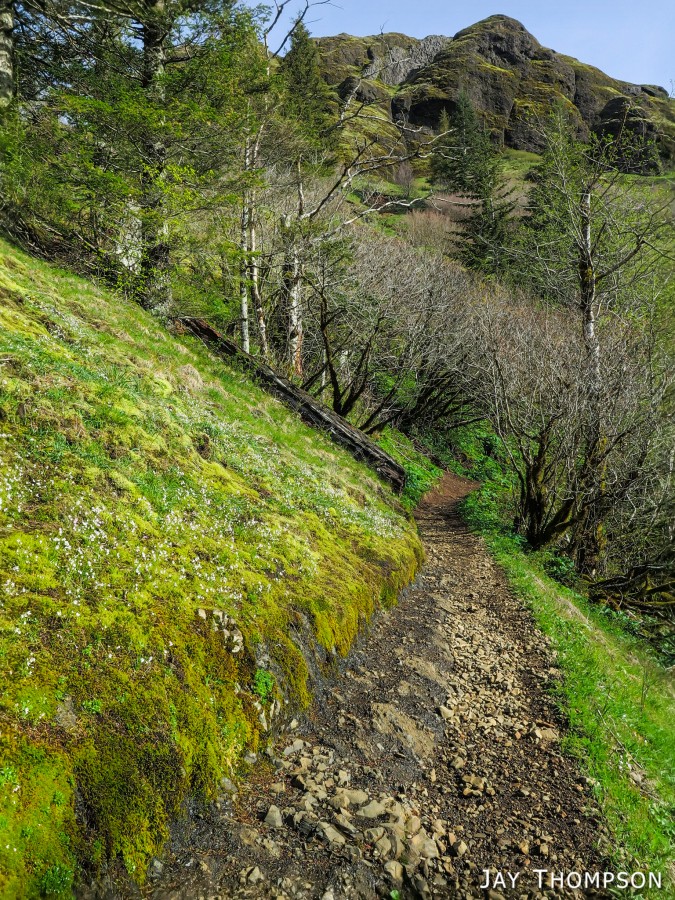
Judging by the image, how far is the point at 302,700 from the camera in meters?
4.63

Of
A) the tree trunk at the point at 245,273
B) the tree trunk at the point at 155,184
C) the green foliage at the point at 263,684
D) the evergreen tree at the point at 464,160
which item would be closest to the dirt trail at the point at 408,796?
the green foliage at the point at 263,684

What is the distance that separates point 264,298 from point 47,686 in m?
16.5

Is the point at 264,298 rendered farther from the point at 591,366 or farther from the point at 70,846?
the point at 70,846

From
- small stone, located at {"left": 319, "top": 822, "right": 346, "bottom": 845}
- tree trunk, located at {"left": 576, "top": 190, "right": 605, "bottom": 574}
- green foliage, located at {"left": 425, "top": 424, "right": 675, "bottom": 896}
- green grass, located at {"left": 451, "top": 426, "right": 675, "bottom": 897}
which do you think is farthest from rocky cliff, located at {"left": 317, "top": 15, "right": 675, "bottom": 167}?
small stone, located at {"left": 319, "top": 822, "right": 346, "bottom": 845}

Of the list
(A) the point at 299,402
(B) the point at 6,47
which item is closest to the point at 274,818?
(A) the point at 299,402

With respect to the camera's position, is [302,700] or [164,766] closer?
[164,766]

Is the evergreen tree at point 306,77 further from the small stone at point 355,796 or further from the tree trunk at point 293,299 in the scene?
the small stone at point 355,796

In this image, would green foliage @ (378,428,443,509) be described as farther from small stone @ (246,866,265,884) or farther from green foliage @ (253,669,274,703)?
small stone @ (246,866,265,884)

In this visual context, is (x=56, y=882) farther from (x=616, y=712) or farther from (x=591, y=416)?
(x=591, y=416)

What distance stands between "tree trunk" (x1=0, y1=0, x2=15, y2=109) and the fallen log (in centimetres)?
656

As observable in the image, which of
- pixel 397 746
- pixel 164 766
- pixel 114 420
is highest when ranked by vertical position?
pixel 114 420

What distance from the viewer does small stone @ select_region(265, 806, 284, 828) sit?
3.46 metres

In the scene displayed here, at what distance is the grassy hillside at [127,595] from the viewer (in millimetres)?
2645

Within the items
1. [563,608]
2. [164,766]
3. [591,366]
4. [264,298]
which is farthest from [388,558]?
[264,298]
